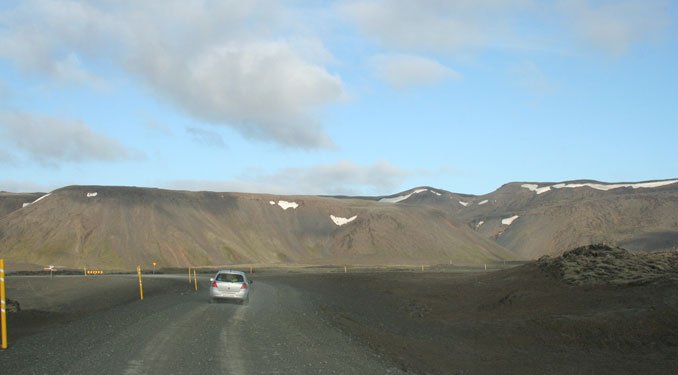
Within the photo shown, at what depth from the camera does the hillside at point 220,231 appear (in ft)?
376

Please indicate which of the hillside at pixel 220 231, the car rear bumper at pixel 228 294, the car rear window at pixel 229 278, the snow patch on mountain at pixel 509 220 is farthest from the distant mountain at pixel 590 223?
the car rear bumper at pixel 228 294

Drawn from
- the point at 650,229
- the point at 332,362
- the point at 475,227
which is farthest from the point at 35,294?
the point at 475,227

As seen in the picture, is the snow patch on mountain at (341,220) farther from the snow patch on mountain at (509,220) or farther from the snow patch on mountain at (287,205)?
the snow patch on mountain at (509,220)

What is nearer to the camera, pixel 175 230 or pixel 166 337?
pixel 166 337

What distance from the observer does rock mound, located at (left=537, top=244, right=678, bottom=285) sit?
30.4 m

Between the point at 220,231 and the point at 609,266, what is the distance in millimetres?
105047

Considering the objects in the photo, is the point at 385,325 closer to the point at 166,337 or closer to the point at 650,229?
A: the point at 166,337

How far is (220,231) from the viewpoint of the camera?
132000mm

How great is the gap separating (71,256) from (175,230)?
1976 centimetres

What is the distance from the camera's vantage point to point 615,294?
27859mm

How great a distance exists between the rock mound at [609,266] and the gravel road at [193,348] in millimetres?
15587

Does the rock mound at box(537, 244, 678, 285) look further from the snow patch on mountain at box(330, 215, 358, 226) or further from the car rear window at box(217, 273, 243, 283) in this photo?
the snow patch on mountain at box(330, 215, 358, 226)

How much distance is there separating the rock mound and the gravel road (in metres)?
15.6

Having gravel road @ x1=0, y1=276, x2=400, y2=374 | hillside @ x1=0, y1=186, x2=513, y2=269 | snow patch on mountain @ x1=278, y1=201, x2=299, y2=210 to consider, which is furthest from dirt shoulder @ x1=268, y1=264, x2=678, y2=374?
snow patch on mountain @ x1=278, y1=201, x2=299, y2=210
